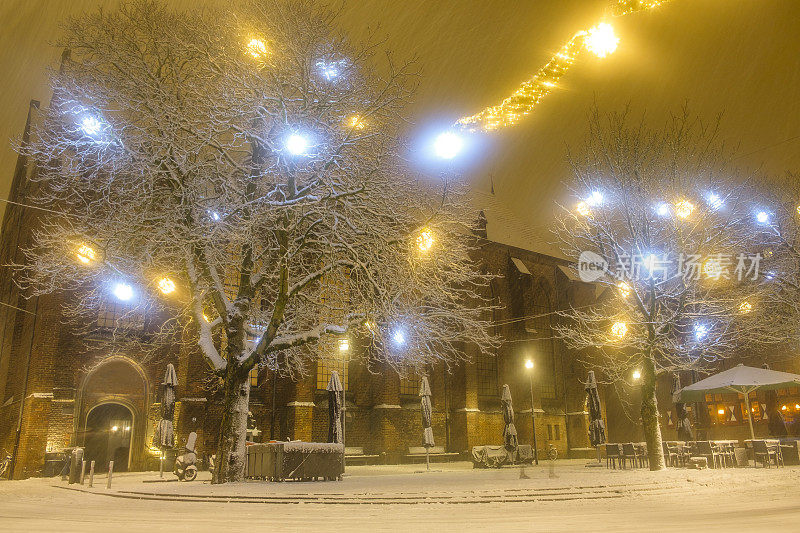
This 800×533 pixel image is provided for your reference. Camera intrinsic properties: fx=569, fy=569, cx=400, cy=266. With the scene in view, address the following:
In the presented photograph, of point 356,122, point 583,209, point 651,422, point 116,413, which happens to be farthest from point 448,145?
point 116,413

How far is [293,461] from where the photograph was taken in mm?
15977

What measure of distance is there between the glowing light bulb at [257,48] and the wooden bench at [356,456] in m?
19.4

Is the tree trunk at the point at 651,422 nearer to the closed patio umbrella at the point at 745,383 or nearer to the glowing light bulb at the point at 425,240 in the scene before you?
the closed patio umbrella at the point at 745,383

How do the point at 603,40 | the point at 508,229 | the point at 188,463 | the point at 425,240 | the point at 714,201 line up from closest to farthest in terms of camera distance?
the point at 603,40 < the point at 425,240 < the point at 188,463 < the point at 714,201 < the point at 508,229

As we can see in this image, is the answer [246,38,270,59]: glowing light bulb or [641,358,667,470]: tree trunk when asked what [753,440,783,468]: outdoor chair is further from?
[246,38,270,59]: glowing light bulb

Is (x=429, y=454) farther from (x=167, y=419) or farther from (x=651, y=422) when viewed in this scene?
(x=167, y=419)

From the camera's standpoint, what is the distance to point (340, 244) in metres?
15.9

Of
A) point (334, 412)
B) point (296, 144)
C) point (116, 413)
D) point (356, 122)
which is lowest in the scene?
point (334, 412)

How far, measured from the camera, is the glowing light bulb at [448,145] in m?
16.3

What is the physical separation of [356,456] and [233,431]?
46.5ft

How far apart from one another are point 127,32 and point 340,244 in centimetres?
785

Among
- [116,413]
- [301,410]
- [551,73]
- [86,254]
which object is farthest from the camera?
[301,410]

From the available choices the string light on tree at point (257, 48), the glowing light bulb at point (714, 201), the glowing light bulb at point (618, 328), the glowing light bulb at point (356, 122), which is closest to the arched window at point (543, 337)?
the glowing light bulb at point (618, 328)

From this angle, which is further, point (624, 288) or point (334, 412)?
point (334, 412)
